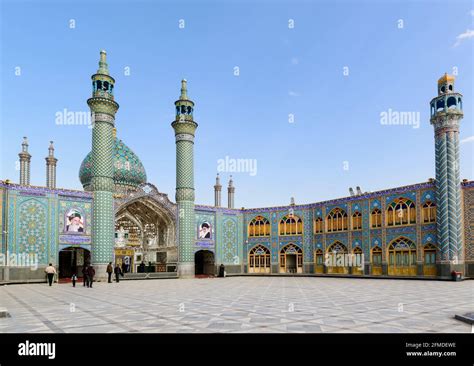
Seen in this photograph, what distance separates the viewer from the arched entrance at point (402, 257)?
27.9 m

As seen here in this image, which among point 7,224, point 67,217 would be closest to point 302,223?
point 67,217

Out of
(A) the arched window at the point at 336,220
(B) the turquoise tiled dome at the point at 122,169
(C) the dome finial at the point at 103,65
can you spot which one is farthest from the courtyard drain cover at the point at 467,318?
(B) the turquoise tiled dome at the point at 122,169

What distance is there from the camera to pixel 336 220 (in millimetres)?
33812

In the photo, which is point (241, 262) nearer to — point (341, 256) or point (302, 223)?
point (302, 223)

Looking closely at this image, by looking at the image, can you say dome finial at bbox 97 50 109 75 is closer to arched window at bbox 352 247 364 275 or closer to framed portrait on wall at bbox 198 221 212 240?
framed portrait on wall at bbox 198 221 212 240

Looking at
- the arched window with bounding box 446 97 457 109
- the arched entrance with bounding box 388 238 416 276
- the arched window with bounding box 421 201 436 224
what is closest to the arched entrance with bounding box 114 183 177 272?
the arched entrance with bounding box 388 238 416 276

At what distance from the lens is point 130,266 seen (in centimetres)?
3800

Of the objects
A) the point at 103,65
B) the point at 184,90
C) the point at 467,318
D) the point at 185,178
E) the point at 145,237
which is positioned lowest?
the point at 467,318

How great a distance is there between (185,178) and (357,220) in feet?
44.6

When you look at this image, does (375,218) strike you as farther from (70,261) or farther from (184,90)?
(70,261)

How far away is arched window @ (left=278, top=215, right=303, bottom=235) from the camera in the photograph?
3634cm

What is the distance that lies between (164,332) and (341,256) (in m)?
26.9

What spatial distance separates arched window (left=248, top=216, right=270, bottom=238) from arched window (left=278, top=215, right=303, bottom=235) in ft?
4.00

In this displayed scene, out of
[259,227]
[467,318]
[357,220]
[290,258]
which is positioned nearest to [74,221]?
[259,227]
